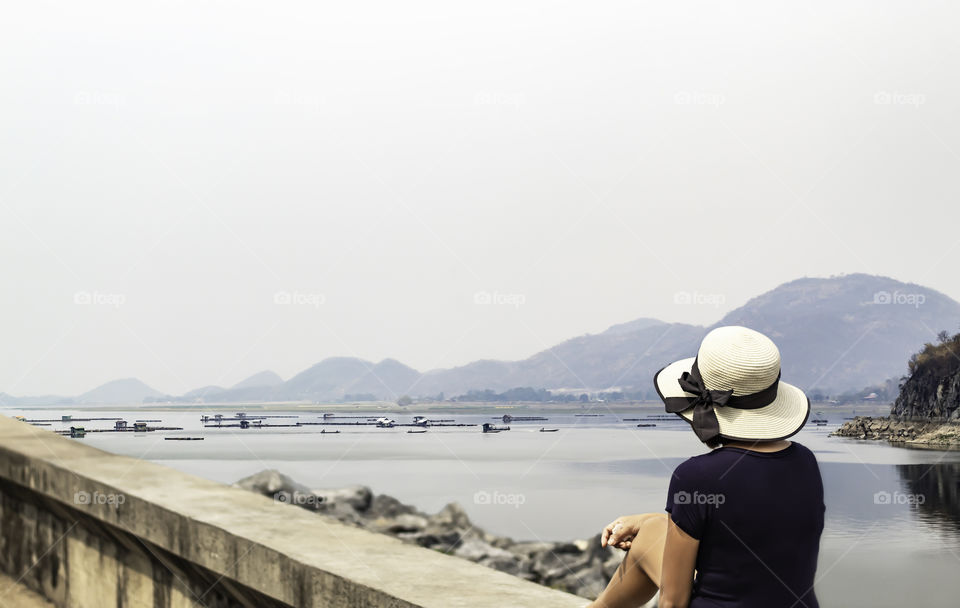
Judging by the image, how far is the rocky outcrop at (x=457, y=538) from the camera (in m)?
5.39

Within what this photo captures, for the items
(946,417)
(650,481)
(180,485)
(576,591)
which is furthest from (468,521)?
(946,417)

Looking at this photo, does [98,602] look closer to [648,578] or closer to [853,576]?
[648,578]

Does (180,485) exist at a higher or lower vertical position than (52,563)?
higher

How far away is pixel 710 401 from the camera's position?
188 cm

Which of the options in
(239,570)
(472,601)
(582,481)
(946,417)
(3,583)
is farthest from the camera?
(946,417)

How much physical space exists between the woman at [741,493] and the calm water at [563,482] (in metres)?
3.53

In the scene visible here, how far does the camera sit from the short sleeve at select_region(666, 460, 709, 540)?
1.74 m

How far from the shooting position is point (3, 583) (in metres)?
5.05

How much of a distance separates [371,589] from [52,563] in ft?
10.0

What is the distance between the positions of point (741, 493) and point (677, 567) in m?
0.23

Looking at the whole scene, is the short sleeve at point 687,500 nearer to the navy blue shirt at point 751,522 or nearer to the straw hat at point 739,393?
the navy blue shirt at point 751,522

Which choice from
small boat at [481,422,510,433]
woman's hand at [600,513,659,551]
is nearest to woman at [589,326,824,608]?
woman's hand at [600,513,659,551]

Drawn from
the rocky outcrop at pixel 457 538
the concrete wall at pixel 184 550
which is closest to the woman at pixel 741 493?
the concrete wall at pixel 184 550

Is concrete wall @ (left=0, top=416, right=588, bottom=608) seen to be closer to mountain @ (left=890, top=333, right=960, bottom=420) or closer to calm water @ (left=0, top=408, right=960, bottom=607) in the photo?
calm water @ (left=0, top=408, right=960, bottom=607)
